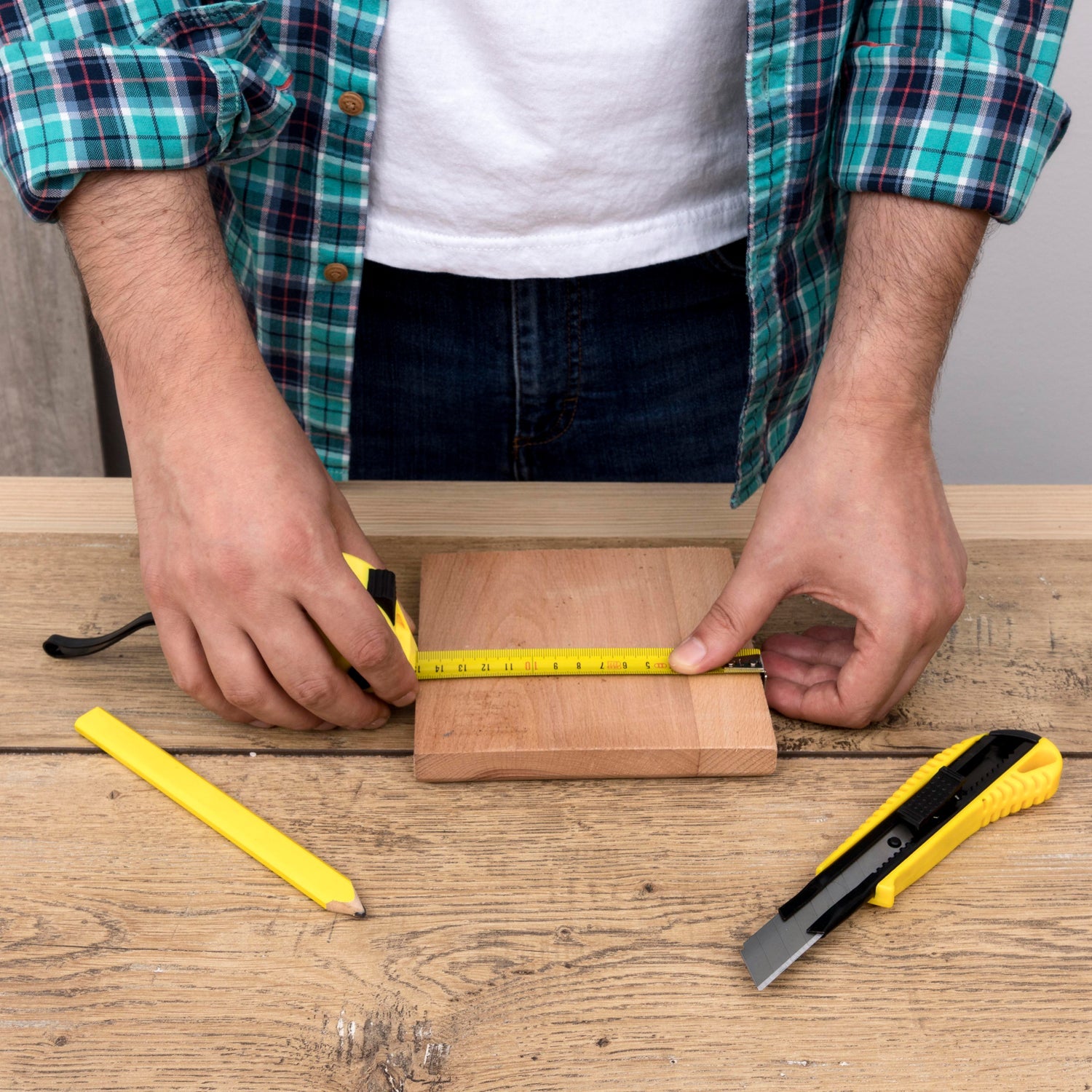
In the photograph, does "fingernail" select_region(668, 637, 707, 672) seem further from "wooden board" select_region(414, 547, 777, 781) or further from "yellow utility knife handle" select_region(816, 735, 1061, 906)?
"yellow utility knife handle" select_region(816, 735, 1061, 906)

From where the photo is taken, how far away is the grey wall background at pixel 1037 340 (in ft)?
6.88

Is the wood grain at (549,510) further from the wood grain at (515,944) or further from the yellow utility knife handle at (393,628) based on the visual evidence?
the wood grain at (515,944)

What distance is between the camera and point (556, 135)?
1063mm

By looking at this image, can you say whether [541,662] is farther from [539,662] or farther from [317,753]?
[317,753]

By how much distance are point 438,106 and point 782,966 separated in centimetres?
88

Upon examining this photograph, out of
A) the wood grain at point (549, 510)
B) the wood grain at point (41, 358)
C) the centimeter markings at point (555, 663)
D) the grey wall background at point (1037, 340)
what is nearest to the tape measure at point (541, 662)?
the centimeter markings at point (555, 663)

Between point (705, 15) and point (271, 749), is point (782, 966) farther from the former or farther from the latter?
point (705, 15)

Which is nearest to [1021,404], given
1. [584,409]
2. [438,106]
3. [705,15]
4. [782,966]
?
[584,409]

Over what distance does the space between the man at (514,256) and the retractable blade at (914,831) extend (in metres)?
0.10

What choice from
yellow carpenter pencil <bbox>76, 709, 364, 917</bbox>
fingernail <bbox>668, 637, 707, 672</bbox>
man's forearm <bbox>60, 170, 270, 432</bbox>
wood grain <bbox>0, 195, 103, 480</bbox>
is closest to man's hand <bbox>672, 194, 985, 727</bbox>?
fingernail <bbox>668, 637, 707, 672</bbox>

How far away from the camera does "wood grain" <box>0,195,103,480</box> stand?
6.37 feet

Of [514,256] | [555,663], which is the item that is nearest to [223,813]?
[555,663]

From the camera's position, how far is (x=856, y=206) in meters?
1.01

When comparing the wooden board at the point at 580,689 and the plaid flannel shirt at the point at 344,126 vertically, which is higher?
the plaid flannel shirt at the point at 344,126
